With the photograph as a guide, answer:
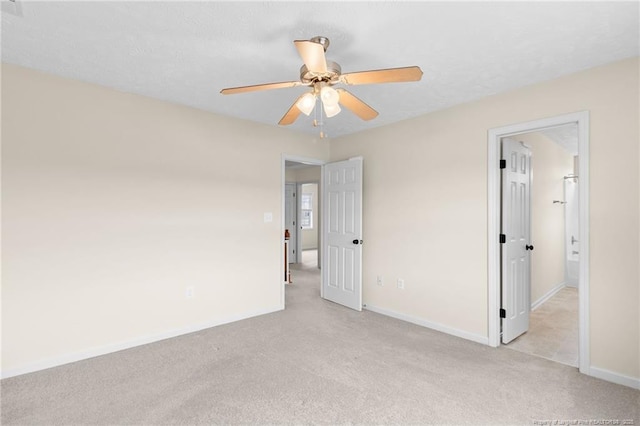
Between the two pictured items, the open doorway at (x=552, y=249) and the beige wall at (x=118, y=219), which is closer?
the beige wall at (x=118, y=219)

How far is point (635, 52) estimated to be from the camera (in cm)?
219

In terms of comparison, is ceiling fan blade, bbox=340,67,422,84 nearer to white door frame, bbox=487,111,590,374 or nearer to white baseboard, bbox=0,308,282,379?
white door frame, bbox=487,111,590,374

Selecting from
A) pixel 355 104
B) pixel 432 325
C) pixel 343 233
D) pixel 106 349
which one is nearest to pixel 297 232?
pixel 343 233

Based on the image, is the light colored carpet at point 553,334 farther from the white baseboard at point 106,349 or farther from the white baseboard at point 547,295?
the white baseboard at point 106,349

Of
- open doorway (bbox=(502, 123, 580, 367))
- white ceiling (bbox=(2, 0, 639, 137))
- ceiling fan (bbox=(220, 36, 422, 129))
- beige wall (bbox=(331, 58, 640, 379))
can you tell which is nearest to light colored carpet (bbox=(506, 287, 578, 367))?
open doorway (bbox=(502, 123, 580, 367))

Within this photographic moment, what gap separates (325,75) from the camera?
1.88 meters

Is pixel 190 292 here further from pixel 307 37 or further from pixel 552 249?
pixel 552 249

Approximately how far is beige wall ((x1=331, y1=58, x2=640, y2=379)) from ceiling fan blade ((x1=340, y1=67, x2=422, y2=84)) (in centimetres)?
173

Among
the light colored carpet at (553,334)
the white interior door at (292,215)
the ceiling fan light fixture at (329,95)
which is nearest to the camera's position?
the ceiling fan light fixture at (329,95)

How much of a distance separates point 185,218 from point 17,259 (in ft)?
4.36

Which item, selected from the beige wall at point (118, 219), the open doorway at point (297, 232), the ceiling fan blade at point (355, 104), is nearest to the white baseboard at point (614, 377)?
the ceiling fan blade at point (355, 104)

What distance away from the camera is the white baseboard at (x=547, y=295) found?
4312 mm

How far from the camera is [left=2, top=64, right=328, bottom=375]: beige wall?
2475 mm

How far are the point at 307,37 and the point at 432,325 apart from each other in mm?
3124
